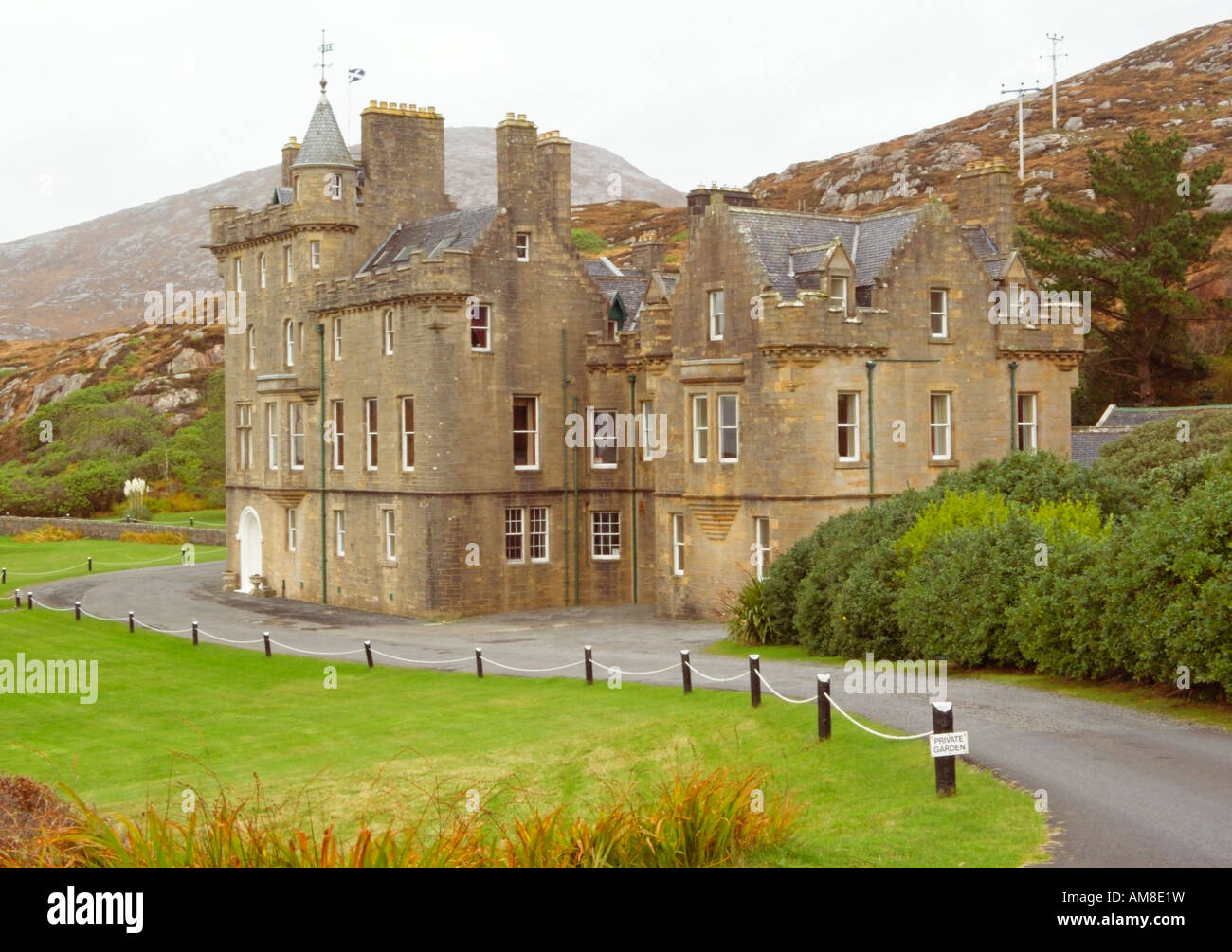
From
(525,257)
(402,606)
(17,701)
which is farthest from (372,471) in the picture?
(17,701)

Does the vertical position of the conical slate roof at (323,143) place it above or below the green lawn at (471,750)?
above

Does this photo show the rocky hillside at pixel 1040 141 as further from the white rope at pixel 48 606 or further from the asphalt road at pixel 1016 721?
A: the white rope at pixel 48 606

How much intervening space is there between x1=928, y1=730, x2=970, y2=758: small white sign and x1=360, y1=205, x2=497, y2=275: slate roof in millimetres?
30938

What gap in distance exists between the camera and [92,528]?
77062mm

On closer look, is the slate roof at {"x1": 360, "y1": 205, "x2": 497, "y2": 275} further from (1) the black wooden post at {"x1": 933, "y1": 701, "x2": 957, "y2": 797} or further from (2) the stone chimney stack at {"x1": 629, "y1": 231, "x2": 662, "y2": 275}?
(1) the black wooden post at {"x1": 933, "y1": 701, "x2": 957, "y2": 797}

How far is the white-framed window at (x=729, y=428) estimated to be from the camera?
39344 mm

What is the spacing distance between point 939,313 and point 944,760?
26543 millimetres

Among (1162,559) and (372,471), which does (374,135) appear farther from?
(1162,559)

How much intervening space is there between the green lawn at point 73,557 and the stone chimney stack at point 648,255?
25.9 metres

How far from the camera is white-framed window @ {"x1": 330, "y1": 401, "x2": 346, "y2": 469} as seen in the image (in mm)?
49031

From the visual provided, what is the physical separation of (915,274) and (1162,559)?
20521mm

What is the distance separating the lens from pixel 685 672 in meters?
25.7

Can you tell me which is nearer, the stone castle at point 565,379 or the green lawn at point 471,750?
the green lawn at point 471,750

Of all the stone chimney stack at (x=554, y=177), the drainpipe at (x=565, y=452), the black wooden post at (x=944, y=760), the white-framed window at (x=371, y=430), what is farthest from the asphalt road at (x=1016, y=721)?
the stone chimney stack at (x=554, y=177)
